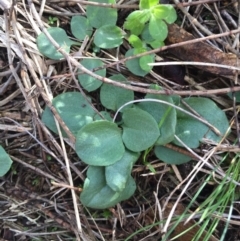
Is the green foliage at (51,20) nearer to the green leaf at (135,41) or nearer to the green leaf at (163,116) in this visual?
the green leaf at (135,41)

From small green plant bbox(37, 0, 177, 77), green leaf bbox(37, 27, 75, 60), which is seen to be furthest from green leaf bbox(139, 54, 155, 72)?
green leaf bbox(37, 27, 75, 60)

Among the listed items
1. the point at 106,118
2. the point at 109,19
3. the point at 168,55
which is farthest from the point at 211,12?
the point at 106,118

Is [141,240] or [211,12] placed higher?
[211,12]

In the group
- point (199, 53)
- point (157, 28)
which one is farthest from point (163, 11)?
point (199, 53)

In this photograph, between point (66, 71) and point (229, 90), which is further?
point (66, 71)

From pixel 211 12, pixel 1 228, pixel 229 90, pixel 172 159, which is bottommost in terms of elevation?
pixel 1 228

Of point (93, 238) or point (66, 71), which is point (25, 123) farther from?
point (93, 238)

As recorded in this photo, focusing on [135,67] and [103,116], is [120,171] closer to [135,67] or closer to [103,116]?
[103,116]

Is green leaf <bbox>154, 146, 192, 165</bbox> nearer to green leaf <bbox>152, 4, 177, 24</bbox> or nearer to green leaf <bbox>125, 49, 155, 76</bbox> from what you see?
green leaf <bbox>125, 49, 155, 76</bbox>
